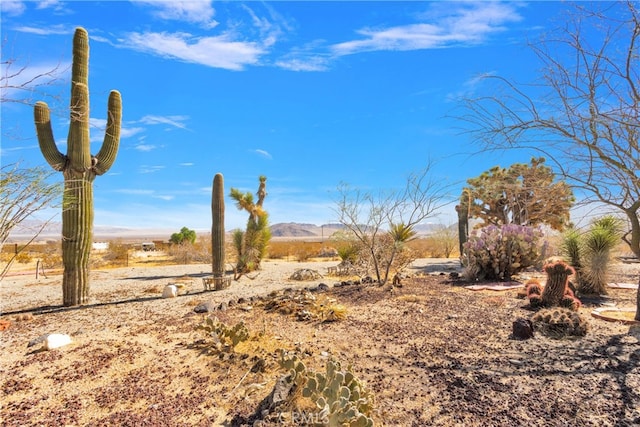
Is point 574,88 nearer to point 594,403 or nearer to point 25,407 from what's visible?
point 594,403

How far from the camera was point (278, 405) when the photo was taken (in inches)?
126

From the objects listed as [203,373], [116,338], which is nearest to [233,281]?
[116,338]

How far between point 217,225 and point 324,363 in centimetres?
838

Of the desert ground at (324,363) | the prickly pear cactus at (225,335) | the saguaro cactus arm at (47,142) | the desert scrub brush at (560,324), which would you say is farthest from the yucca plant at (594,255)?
the saguaro cactus arm at (47,142)

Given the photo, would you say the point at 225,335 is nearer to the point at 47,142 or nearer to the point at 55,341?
the point at 55,341

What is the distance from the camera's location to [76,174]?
338 inches

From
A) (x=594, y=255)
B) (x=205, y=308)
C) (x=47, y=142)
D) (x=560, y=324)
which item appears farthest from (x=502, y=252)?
(x=47, y=142)

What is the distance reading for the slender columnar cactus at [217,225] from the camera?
11.4 metres

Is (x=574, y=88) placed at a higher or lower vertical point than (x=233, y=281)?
higher

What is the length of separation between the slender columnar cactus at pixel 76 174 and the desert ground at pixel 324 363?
103cm

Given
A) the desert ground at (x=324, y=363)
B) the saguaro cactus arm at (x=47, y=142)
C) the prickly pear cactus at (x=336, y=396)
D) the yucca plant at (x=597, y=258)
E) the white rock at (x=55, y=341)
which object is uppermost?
the saguaro cactus arm at (x=47, y=142)

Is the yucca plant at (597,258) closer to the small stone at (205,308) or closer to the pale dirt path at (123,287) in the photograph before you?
the pale dirt path at (123,287)

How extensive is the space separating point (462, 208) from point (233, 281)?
10.6m

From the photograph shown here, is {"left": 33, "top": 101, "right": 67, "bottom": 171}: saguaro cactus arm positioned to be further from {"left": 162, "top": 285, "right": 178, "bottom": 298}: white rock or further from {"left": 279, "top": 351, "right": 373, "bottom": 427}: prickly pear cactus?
{"left": 279, "top": 351, "right": 373, "bottom": 427}: prickly pear cactus
